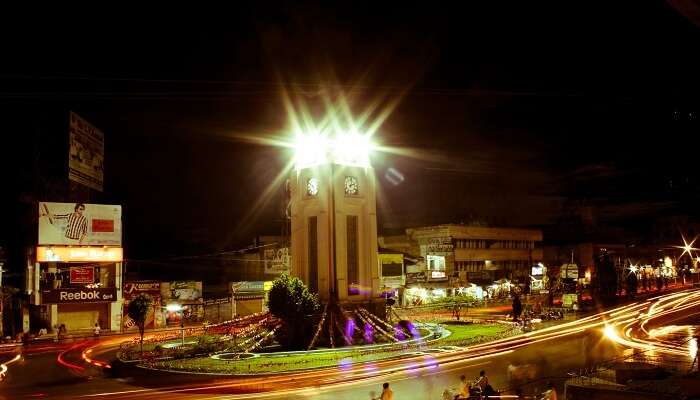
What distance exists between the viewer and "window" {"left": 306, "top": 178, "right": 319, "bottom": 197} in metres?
35.3

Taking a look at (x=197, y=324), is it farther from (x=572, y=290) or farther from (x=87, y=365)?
(x=572, y=290)

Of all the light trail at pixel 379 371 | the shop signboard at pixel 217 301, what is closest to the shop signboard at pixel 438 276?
the shop signboard at pixel 217 301

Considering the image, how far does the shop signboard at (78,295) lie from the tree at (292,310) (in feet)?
83.8

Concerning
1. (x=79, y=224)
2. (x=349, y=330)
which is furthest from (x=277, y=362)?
(x=79, y=224)

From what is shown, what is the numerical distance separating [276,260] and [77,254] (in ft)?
62.9

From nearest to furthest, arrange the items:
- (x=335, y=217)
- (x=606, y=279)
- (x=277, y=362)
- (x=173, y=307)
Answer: (x=277, y=362), (x=335, y=217), (x=173, y=307), (x=606, y=279)

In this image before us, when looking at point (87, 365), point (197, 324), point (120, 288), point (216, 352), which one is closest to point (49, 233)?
point (120, 288)

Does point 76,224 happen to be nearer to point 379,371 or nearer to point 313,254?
point 313,254

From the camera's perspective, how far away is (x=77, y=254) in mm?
50219

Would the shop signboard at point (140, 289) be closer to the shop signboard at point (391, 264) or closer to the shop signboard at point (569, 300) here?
the shop signboard at point (391, 264)

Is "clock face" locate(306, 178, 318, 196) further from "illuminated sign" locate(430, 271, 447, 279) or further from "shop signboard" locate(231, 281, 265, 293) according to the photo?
"illuminated sign" locate(430, 271, 447, 279)

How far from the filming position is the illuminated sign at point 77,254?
4834 cm

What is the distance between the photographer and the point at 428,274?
217 feet

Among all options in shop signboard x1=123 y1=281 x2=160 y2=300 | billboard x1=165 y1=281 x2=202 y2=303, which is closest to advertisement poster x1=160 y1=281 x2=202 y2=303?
billboard x1=165 y1=281 x2=202 y2=303
